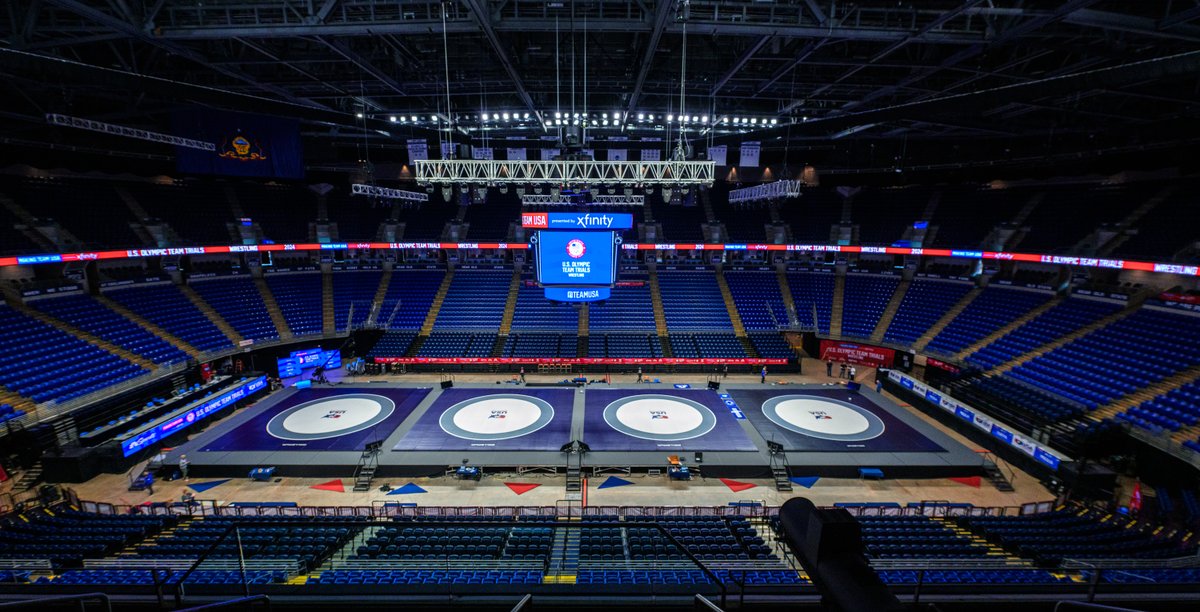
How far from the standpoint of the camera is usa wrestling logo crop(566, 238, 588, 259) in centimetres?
1577

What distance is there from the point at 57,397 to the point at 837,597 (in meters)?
26.6

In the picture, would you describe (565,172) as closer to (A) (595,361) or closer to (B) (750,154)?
(A) (595,361)

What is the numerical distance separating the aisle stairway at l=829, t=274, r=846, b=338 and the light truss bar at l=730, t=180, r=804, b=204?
13516 millimetres

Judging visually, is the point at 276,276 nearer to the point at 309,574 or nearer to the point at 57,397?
the point at 57,397

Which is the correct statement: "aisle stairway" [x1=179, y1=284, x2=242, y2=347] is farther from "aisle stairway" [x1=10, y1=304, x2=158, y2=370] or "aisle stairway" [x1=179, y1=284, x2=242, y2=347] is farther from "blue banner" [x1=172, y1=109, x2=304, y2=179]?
"blue banner" [x1=172, y1=109, x2=304, y2=179]

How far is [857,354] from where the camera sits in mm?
27141

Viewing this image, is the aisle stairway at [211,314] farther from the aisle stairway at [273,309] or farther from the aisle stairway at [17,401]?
the aisle stairway at [17,401]

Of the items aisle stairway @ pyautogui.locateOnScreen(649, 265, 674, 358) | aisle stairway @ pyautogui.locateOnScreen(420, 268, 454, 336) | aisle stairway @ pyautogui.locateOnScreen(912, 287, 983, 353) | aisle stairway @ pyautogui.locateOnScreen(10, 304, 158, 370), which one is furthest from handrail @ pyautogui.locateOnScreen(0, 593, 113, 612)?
aisle stairway @ pyautogui.locateOnScreen(912, 287, 983, 353)

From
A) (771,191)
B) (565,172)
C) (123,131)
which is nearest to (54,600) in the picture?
(565,172)

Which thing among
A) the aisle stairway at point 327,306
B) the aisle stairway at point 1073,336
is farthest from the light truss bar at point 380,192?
the aisle stairway at point 1073,336

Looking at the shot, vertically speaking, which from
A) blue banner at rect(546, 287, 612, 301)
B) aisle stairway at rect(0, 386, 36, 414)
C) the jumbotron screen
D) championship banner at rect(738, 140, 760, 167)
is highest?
championship banner at rect(738, 140, 760, 167)

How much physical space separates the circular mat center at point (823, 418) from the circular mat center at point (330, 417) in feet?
58.6

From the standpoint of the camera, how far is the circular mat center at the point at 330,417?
17750 millimetres

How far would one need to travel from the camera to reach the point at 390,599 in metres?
3.94
